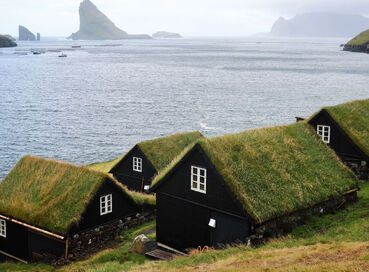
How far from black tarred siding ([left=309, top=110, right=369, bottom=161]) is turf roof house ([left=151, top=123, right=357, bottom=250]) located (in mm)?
6690

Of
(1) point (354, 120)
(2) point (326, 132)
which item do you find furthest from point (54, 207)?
(1) point (354, 120)

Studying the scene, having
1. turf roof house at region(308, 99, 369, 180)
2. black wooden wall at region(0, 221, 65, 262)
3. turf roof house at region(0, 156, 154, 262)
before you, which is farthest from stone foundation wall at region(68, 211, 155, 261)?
turf roof house at region(308, 99, 369, 180)

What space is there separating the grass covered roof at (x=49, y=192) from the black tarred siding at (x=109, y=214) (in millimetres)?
361

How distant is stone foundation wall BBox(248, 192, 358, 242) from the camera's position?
25.2 metres

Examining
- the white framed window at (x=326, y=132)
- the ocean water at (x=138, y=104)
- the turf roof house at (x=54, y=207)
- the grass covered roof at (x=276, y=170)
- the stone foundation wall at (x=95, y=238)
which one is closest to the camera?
the grass covered roof at (x=276, y=170)

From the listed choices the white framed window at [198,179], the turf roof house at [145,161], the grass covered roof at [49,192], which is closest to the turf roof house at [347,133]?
the turf roof house at [145,161]

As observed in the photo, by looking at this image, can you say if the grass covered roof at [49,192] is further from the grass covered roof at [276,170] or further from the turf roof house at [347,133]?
the turf roof house at [347,133]

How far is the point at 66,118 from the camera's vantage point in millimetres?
99812

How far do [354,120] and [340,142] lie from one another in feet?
9.52

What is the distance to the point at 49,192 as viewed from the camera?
105ft

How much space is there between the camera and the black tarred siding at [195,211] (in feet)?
83.8

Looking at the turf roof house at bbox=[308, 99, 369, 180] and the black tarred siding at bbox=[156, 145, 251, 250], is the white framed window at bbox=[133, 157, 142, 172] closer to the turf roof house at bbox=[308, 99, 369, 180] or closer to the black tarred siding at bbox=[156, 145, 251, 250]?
the black tarred siding at bbox=[156, 145, 251, 250]

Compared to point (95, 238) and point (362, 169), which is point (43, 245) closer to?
point (95, 238)

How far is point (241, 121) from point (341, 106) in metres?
56.3
